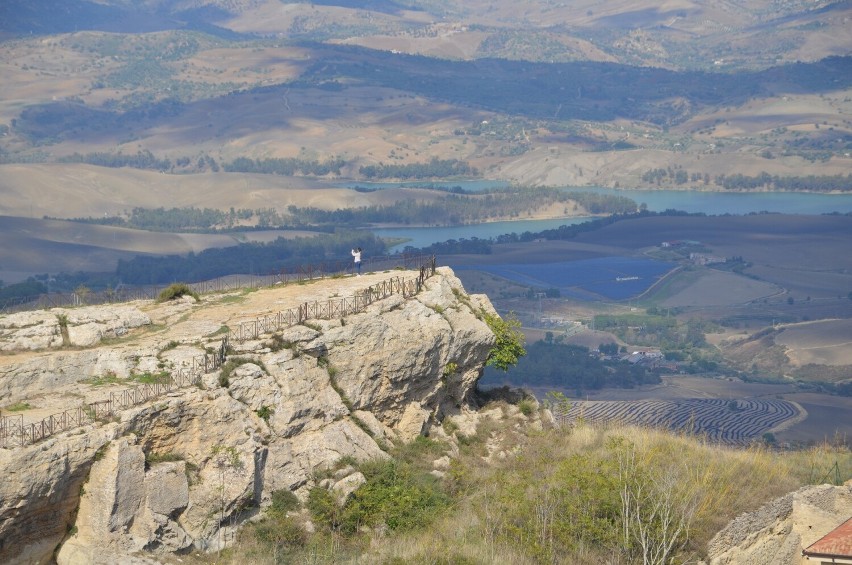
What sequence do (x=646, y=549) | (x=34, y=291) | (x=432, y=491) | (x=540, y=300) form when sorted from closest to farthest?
(x=646, y=549)
(x=432, y=491)
(x=34, y=291)
(x=540, y=300)

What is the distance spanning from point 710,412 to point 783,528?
68.7 m

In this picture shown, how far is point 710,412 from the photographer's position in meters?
93.2

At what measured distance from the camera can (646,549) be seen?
24.0m

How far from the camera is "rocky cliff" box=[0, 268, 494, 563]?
2206cm

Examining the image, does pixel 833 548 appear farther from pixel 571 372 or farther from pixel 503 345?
pixel 571 372

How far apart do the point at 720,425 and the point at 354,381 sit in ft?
199

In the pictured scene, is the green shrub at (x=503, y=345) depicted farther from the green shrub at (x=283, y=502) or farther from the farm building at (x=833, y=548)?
the farm building at (x=833, y=548)

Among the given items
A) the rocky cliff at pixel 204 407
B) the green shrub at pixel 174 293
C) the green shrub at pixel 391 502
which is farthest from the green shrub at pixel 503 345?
the green shrub at pixel 174 293

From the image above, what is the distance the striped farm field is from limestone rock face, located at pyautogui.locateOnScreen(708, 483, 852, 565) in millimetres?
52493

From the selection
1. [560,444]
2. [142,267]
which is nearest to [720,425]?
[560,444]

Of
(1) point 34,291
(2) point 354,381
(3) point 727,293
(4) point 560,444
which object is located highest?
(2) point 354,381

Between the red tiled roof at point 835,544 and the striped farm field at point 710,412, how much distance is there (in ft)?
181

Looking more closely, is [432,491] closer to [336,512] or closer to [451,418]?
[336,512]

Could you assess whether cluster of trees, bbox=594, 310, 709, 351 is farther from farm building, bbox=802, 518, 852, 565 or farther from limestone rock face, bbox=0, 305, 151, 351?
farm building, bbox=802, 518, 852, 565
